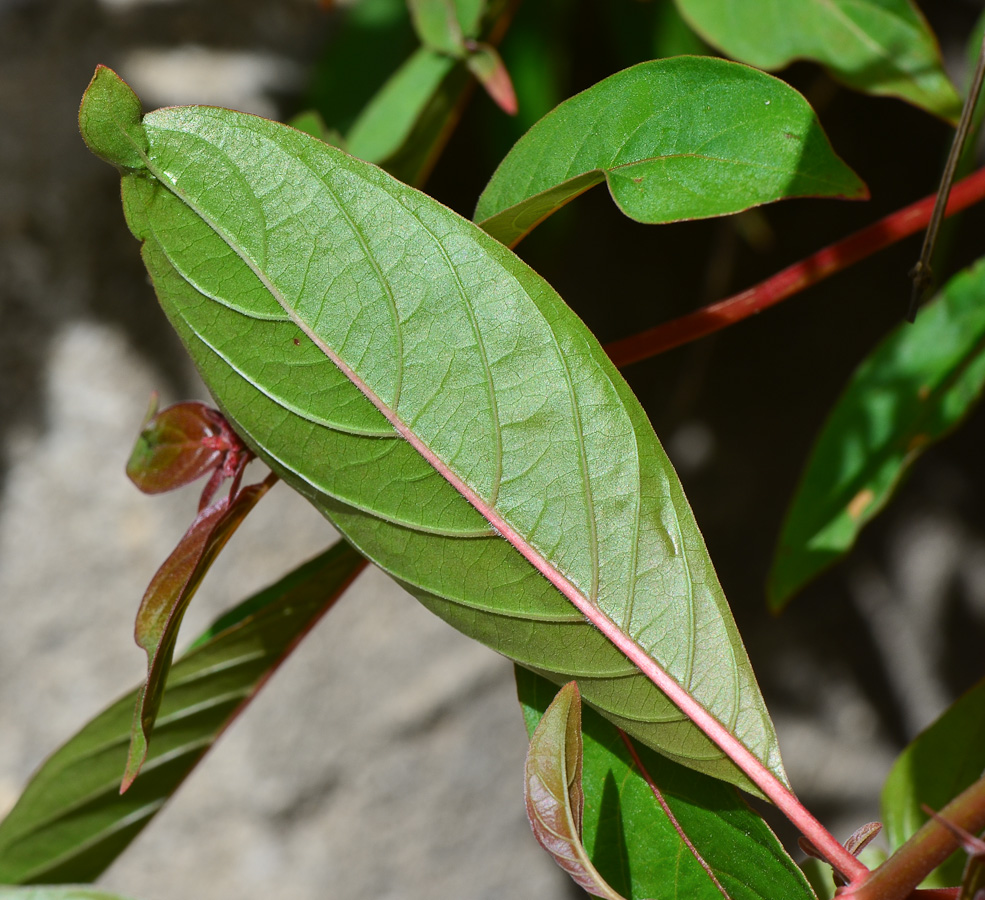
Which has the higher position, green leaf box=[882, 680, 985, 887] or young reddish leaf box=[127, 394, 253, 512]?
young reddish leaf box=[127, 394, 253, 512]

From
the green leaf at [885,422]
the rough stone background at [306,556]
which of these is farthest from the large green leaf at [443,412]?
the rough stone background at [306,556]

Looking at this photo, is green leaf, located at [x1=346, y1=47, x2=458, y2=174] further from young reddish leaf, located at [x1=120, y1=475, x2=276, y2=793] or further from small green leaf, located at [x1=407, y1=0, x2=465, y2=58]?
young reddish leaf, located at [x1=120, y1=475, x2=276, y2=793]

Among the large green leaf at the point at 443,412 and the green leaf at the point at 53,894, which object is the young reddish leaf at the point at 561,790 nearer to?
the large green leaf at the point at 443,412

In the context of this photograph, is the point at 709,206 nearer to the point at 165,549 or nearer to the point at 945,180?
the point at 945,180

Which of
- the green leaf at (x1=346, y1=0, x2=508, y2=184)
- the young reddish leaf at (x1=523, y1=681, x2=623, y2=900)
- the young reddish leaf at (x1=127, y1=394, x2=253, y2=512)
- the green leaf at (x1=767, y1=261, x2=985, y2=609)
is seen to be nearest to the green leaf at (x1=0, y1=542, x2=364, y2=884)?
the young reddish leaf at (x1=127, y1=394, x2=253, y2=512)

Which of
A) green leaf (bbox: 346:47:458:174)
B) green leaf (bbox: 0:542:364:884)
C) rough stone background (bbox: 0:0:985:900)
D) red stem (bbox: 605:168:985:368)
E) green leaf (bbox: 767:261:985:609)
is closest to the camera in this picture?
red stem (bbox: 605:168:985:368)

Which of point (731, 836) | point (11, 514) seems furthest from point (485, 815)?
point (731, 836)

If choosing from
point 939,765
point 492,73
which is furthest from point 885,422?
point 492,73
